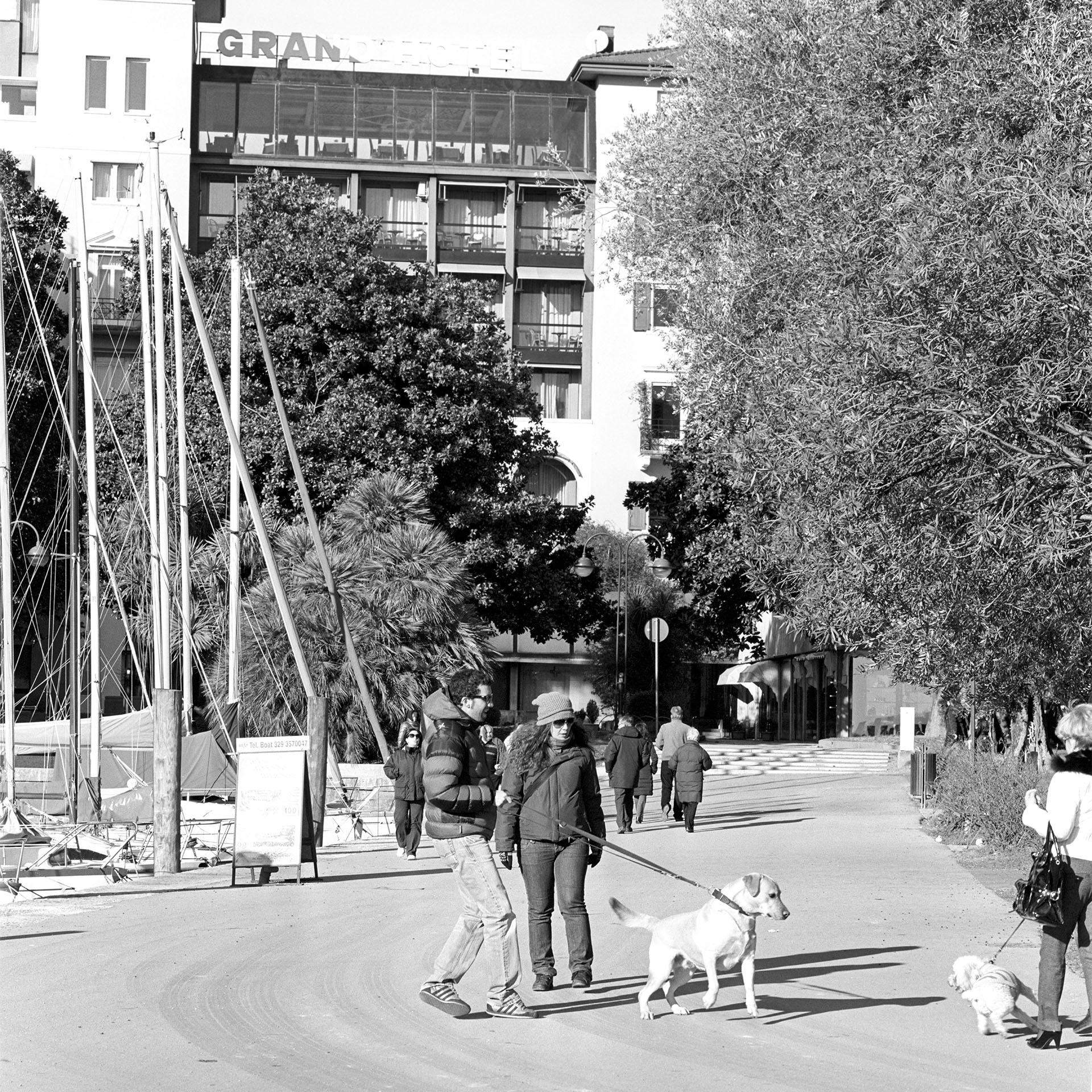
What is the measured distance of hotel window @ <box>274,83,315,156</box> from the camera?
5950 cm

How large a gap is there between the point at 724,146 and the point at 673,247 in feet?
9.34

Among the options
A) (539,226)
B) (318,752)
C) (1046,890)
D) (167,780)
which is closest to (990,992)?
(1046,890)

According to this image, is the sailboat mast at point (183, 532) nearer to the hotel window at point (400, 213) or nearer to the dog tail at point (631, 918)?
the dog tail at point (631, 918)

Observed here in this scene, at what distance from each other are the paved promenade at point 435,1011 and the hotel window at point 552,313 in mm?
46262

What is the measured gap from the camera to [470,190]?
6128 cm

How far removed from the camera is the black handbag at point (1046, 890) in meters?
7.79

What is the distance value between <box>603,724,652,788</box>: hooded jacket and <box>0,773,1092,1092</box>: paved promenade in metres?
5.60

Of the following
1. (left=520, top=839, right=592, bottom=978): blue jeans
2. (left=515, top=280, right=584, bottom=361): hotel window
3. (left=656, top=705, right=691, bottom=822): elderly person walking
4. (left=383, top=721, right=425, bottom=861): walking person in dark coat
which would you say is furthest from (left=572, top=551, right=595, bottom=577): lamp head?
(left=520, top=839, right=592, bottom=978): blue jeans

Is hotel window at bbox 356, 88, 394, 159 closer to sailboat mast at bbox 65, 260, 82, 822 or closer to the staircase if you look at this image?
the staircase

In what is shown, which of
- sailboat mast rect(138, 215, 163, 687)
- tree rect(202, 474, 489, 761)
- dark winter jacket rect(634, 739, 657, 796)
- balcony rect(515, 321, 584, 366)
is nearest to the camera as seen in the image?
sailboat mast rect(138, 215, 163, 687)

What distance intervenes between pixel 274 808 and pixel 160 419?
7360 mm

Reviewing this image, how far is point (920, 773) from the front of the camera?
28.1 meters

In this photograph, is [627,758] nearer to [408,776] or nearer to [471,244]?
[408,776]

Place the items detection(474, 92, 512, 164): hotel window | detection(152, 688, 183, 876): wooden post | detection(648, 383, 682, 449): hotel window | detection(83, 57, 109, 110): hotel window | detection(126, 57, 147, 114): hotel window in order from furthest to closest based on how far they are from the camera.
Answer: detection(474, 92, 512, 164): hotel window → detection(126, 57, 147, 114): hotel window → detection(83, 57, 109, 110): hotel window → detection(648, 383, 682, 449): hotel window → detection(152, 688, 183, 876): wooden post
